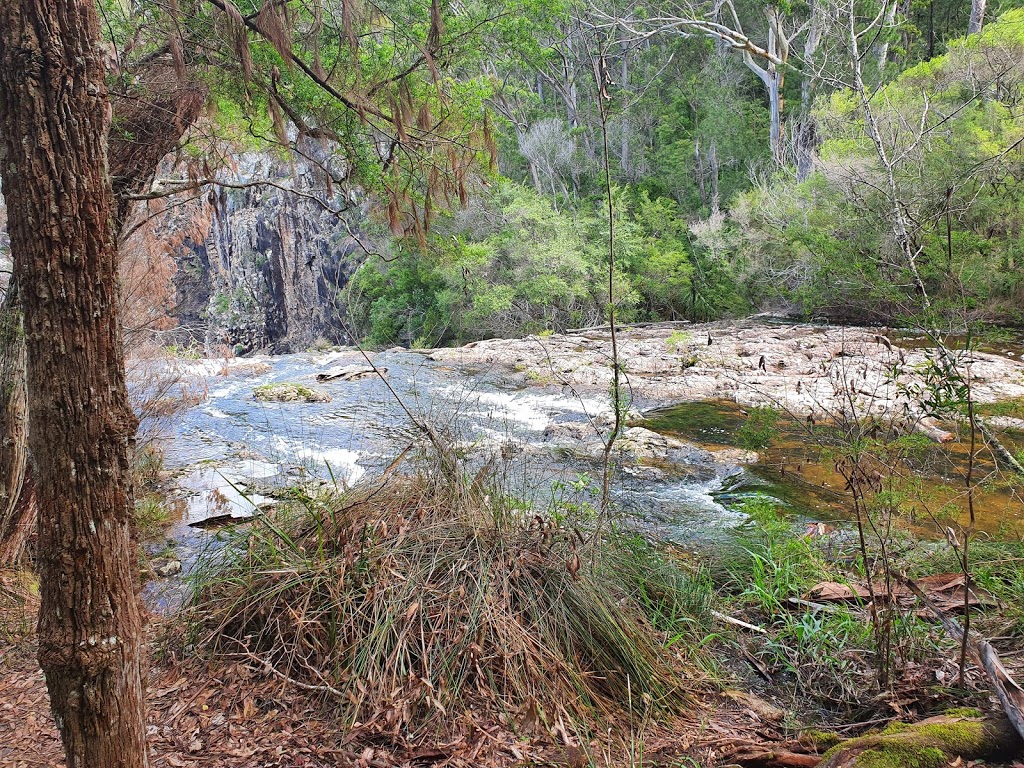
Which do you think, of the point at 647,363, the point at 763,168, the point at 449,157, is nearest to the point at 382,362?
the point at 647,363

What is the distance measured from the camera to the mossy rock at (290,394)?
36.2 feet

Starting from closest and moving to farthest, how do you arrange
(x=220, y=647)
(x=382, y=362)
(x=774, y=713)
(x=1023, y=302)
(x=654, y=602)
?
(x=774, y=713) → (x=220, y=647) → (x=654, y=602) → (x=1023, y=302) → (x=382, y=362)

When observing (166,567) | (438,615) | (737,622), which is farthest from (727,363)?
(438,615)

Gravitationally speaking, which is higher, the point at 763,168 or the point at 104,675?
the point at 763,168

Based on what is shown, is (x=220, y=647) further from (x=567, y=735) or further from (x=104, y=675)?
(x=567, y=735)

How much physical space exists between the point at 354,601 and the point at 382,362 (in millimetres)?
12797

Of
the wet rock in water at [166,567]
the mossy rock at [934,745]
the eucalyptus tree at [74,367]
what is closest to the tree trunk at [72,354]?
the eucalyptus tree at [74,367]

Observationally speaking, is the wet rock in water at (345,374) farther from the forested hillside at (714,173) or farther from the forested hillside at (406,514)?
the forested hillside at (406,514)

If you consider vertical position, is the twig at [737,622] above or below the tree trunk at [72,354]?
below

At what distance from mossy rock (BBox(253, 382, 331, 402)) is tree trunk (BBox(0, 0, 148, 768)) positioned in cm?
952

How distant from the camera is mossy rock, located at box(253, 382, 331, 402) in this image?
11039mm

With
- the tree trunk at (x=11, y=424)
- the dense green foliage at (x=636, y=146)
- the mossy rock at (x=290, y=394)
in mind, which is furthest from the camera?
the mossy rock at (x=290, y=394)

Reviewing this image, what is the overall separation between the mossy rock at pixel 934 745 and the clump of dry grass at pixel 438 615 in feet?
2.50

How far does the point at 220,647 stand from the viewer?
283 centimetres
